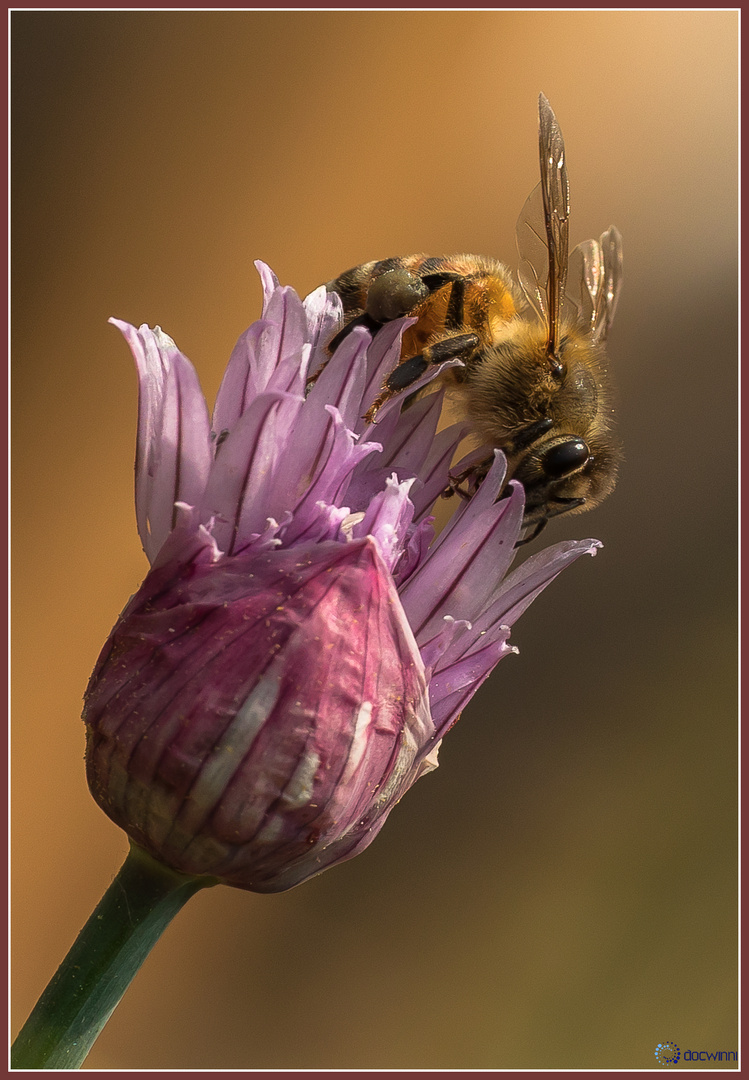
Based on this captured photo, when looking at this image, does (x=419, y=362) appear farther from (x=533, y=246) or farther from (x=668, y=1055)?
(x=668, y=1055)

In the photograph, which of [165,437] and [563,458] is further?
[563,458]

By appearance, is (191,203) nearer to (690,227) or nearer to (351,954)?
(690,227)

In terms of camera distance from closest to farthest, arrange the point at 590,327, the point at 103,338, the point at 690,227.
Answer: the point at 590,327 → the point at 103,338 → the point at 690,227

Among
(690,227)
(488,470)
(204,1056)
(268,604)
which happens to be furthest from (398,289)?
(690,227)

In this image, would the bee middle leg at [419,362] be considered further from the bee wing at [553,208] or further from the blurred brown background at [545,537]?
the blurred brown background at [545,537]

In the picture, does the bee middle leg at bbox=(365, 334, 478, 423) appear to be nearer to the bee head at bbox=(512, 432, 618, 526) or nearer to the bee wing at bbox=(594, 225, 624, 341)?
the bee head at bbox=(512, 432, 618, 526)

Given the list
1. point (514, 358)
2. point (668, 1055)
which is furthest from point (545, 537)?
point (514, 358)

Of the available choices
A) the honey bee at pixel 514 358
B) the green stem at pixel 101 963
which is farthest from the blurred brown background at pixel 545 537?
the green stem at pixel 101 963
